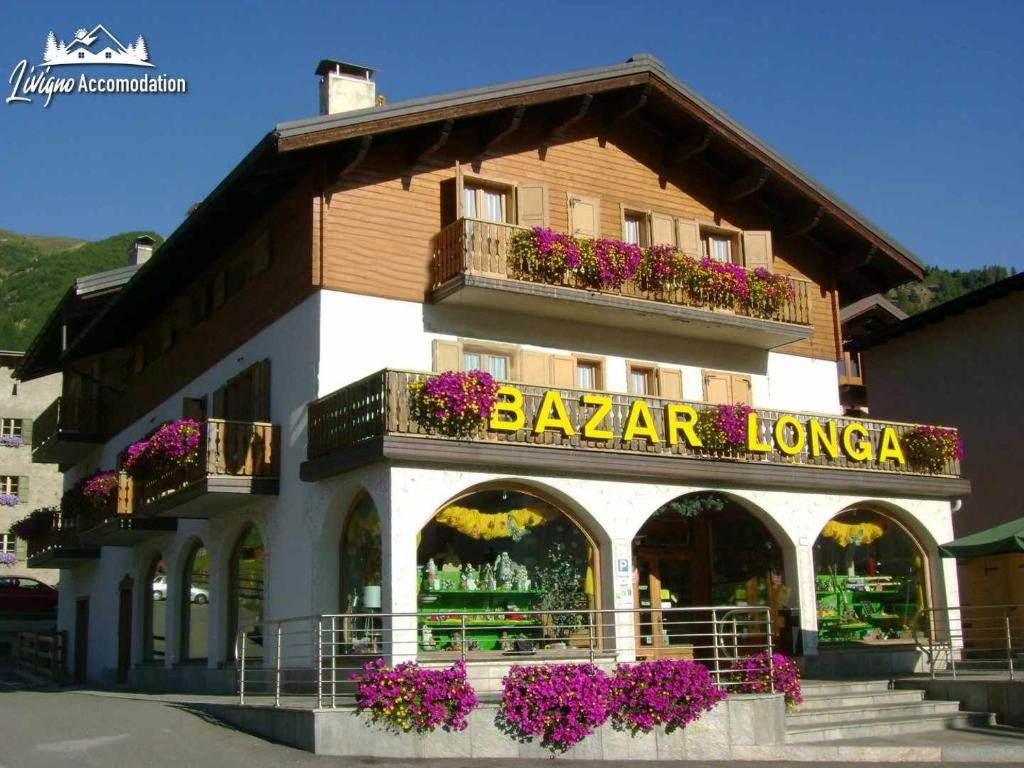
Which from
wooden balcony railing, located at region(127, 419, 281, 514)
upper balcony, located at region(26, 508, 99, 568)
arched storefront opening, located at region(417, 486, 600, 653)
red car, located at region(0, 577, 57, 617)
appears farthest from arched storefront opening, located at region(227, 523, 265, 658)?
red car, located at region(0, 577, 57, 617)

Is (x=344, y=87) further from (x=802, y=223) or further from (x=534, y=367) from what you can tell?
(x=802, y=223)

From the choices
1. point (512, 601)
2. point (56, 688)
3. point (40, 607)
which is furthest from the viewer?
point (40, 607)

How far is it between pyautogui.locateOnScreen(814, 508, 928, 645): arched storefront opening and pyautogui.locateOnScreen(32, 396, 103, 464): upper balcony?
19580mm

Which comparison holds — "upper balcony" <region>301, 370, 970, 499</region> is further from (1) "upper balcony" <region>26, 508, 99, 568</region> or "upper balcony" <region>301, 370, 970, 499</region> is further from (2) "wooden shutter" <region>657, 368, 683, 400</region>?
(1) "upper balcony" <region>26, 508, 99, 568</region>

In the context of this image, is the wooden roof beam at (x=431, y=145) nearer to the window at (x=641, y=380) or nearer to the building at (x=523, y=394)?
the building at (x=523, y=394)

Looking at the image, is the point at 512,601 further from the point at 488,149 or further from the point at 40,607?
the point at 40,607

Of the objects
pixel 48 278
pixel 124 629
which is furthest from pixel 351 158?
pixel 48 278

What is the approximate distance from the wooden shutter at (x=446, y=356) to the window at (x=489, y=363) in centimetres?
24

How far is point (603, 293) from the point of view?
21.0 metres

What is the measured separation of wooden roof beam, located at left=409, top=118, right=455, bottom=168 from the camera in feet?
66.4

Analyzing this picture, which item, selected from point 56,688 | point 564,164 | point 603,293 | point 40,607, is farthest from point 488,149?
point 40,607

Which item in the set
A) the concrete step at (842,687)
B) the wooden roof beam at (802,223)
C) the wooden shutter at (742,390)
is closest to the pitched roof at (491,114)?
the wooden roof beam at (802,223)

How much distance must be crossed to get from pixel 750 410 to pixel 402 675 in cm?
858

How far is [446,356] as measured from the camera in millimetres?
20203
